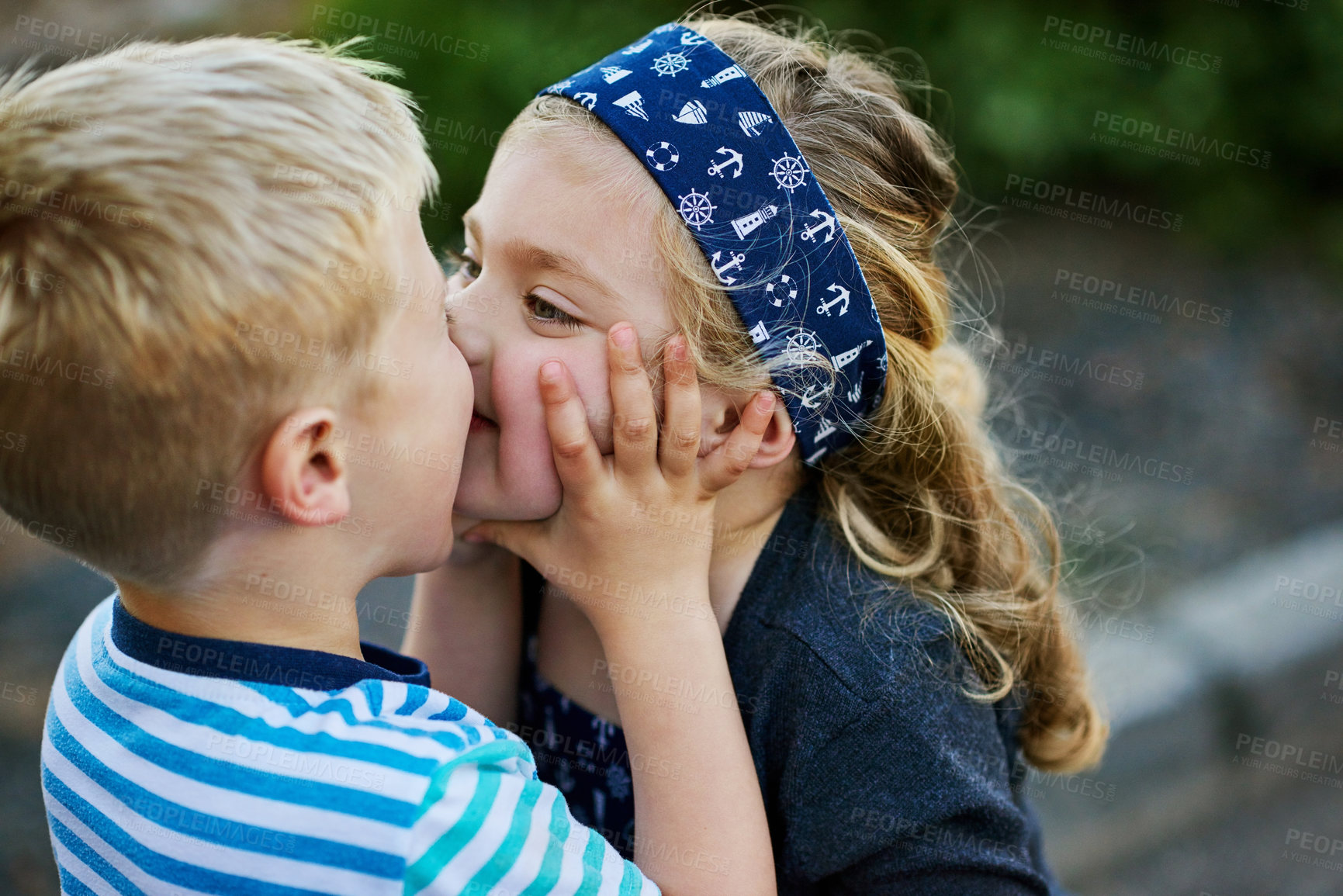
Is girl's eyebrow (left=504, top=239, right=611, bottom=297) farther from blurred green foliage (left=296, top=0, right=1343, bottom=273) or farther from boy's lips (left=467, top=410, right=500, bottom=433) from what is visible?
blurred green foliage (left=296, top=0, right=1343, bottom=273)

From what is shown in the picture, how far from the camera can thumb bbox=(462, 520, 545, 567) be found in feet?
6.45

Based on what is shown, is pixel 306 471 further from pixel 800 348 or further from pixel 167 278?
pixel 800 348

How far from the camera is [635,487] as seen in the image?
1.85 metres

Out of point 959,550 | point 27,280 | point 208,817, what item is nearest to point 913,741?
point 959,550

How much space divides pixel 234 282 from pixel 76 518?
0.40 metres

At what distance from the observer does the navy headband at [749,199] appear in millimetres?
1854

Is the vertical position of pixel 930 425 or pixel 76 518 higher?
pixel 76 518

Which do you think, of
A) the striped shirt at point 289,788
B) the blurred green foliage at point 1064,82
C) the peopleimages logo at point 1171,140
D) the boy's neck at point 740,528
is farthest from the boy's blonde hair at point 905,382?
the peopleimages logo at point 1171,140

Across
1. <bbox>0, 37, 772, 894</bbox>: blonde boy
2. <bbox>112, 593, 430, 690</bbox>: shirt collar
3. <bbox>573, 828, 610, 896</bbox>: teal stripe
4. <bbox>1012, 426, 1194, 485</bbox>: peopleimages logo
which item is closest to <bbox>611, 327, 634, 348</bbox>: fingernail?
<bbox>0, 37, 772, 894</bbox>: blonde boy

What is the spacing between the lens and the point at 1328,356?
5211 millimetres

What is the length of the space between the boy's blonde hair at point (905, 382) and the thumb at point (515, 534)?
455 millimetres

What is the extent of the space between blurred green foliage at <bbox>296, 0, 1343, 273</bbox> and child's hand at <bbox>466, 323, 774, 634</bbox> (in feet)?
10.2

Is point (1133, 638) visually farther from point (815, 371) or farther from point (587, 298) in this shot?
point (587, 298)

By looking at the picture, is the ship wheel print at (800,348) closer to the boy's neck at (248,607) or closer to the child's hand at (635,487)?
the child's hand at (635,487)
